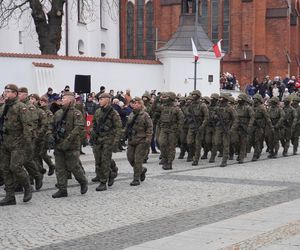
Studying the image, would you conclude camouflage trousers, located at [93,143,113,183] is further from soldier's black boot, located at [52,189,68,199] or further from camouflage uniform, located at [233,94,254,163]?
camouflage uniform, located at [233,94,254,163]

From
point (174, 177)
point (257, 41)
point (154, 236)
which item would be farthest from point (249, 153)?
point (257, 41)

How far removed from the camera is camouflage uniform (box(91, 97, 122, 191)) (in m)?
12.7

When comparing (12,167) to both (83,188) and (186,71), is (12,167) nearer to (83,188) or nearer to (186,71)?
(83,188)

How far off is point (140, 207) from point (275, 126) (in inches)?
418

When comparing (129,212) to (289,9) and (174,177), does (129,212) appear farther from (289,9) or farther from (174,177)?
(289,9)

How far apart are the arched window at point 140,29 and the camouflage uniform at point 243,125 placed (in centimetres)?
3474

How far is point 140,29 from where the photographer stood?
175 feet

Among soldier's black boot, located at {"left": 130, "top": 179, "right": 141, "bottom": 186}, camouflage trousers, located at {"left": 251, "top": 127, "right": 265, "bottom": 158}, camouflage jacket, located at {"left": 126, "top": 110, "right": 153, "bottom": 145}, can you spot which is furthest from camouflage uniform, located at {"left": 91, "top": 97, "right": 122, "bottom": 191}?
camouflage trousers, located at {"left": 251, "top": 127, "right": 265, "bottom": 158}

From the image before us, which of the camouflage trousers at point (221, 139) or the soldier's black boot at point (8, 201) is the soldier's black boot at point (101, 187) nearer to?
the soldier's black boot at point (8, 201)

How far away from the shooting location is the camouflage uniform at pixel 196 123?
58.3 feet

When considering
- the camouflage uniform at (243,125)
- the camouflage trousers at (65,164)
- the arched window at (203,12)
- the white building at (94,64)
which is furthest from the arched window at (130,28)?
the camouflage trousers at (65,164)

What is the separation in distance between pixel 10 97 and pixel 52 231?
3071mm

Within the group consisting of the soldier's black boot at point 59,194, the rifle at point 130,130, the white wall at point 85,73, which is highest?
the white wall at point 85,73

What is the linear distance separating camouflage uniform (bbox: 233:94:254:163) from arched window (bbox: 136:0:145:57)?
3474 cm
